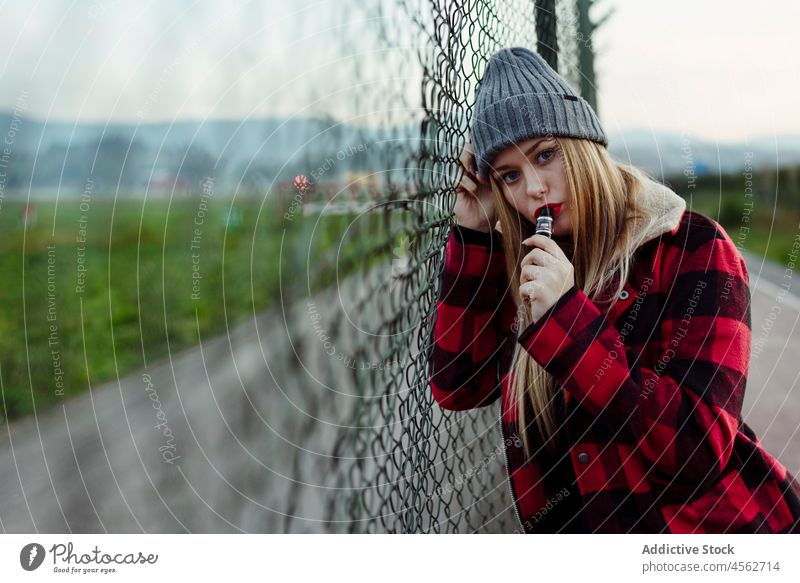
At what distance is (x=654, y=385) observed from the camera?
56 cm

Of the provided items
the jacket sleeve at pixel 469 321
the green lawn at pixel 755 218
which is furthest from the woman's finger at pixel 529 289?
the green lawn at pixel 755 218

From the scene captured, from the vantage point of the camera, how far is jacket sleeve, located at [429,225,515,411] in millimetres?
708

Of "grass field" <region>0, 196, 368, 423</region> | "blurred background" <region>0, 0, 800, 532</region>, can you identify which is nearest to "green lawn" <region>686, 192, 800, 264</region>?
"blurred background" <region>0, 0, 800, 532</region>

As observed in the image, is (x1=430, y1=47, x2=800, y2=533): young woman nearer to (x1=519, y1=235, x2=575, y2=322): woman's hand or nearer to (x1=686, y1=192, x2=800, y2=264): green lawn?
(x1=519, y1=235, x2=575, y2=322): woman's hand

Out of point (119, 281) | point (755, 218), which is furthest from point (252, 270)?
point (755, 218)

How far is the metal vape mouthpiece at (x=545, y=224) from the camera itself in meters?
0.62

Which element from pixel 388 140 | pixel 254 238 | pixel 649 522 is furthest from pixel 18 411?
pixel 649 522

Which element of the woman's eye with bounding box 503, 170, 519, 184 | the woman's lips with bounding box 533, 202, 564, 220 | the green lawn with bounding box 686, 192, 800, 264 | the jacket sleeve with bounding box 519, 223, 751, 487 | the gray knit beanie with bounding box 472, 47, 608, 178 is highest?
the gray knit beanie with bounding box 472, 47, 608, 178

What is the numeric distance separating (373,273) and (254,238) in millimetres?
131

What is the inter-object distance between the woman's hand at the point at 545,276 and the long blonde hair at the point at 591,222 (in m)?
0.05

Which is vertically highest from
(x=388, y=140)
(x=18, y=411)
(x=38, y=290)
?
(x=388, y=140)

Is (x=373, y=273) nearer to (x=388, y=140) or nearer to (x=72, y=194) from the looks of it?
(x=388, y=140)

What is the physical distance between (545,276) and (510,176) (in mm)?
112

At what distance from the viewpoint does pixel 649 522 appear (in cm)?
66
